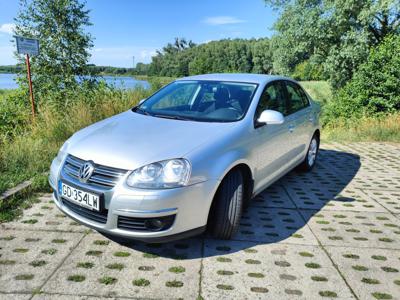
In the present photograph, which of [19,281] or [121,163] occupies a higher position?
[121,163]

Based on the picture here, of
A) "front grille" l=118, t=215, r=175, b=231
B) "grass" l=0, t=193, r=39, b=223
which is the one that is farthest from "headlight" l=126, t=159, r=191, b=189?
"grass" l=0, t=193, r=39, b=223

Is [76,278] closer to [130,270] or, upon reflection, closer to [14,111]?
[130,270]

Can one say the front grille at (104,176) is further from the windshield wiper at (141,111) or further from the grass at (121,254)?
the windshield wiper at (141,111)

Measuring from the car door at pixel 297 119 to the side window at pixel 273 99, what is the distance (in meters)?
0.17

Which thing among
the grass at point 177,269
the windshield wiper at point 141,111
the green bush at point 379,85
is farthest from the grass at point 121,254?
the green bush at point 379,85

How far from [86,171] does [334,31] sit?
61.6ft

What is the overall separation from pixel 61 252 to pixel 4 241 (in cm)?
63

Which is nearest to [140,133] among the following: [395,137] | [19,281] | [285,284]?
[19,281]

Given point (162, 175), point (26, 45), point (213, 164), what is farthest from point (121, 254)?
point (26, 45)

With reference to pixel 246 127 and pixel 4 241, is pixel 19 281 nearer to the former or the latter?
pixel 4 241

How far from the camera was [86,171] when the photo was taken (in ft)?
8.71

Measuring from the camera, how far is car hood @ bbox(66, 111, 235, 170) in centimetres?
260

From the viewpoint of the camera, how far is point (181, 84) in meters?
4.36

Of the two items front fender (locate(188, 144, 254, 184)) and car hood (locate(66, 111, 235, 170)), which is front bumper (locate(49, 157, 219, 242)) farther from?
car hood (locate(66, 111, 235, 170))
